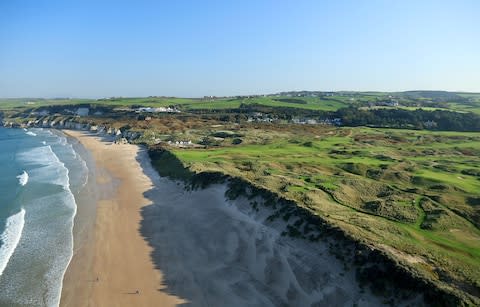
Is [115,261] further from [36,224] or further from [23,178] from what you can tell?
[23,178]

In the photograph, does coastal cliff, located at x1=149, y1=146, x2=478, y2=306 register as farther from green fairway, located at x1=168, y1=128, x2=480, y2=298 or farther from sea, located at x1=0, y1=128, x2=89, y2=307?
sea, located at x1=0, y1=128, x2=89, y2=307

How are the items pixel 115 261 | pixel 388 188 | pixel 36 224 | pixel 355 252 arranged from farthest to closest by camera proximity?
1. pixel 388 188
2. pixel 36 224
3. pixel 115 261
4. pixel 355 252

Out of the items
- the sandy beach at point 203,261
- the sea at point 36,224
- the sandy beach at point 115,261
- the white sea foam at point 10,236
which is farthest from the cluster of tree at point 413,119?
the white sea foam at point 10,236

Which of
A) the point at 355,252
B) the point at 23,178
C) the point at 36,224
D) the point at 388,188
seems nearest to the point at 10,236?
the point at 36,224

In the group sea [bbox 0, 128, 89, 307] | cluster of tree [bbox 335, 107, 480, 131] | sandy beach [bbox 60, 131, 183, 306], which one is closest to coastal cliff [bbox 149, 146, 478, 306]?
sandy beach [bbox 60, 131, 183, 306]

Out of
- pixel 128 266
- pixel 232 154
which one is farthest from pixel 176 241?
pixel 232 154

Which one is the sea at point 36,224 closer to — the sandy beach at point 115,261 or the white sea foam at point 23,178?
the white sea foam at point 23,178

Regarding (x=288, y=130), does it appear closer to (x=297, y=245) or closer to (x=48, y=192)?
(x=48, y=192)
